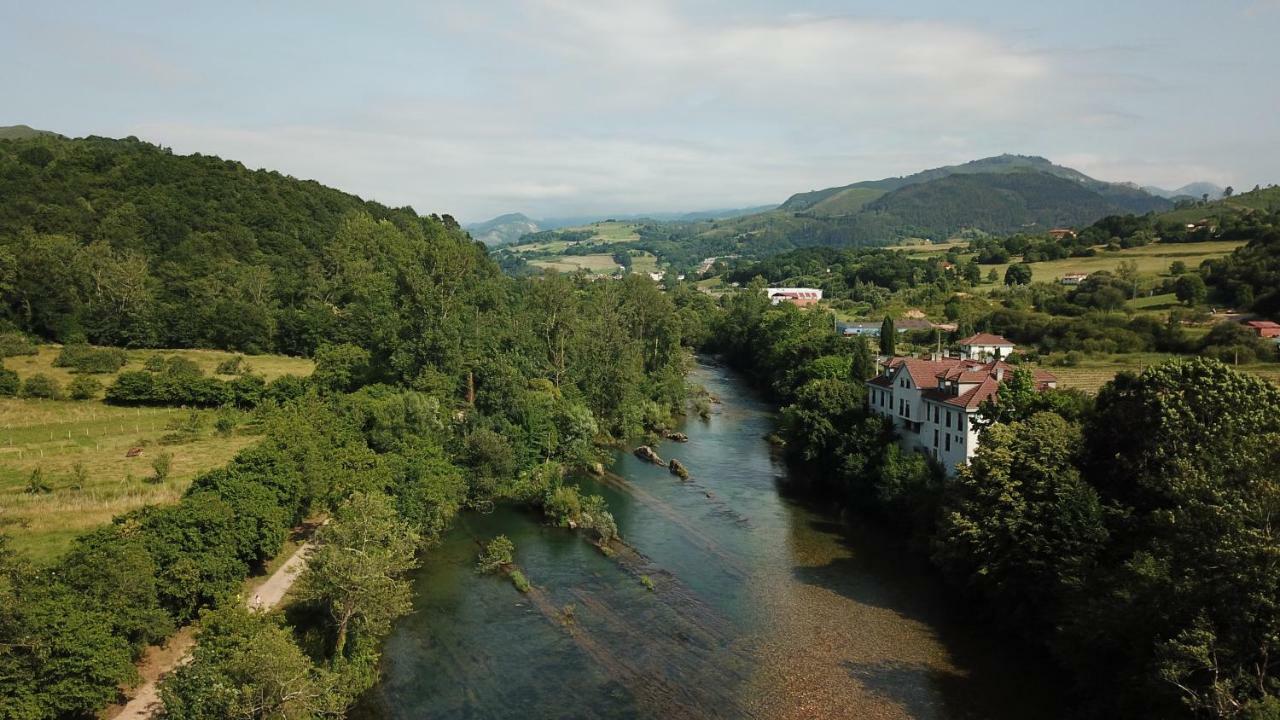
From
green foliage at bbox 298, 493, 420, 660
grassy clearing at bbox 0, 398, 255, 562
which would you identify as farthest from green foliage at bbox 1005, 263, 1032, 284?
green foliage at bbox 298, 493, 420, 660

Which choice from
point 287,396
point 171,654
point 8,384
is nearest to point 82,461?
point 287,396

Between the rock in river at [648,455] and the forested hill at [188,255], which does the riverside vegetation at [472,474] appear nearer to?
the forested hill at [188,255]

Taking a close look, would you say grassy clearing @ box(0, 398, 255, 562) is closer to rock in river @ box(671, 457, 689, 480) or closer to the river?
the river

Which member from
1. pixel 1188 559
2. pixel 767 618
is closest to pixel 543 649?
pixel 767 618

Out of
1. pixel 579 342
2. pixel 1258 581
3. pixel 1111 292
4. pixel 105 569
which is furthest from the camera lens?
pixel 1111 292

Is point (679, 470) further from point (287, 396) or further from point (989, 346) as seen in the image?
point (287, 396)

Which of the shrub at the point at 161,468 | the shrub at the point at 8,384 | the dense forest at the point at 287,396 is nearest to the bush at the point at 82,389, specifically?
the dense forest at the point at 287,396

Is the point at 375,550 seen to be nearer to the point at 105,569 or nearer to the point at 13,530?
the point at 105,569
